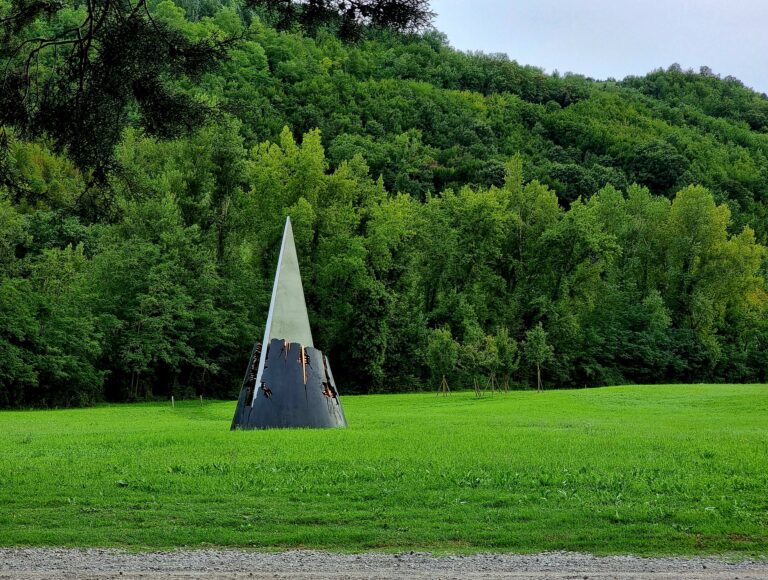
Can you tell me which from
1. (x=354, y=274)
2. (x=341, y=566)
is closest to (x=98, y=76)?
(x=341, y=566)

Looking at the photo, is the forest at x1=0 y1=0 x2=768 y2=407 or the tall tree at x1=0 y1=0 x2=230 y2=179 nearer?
the tall tree at x1=0 y1=0 x2=230 y2=179

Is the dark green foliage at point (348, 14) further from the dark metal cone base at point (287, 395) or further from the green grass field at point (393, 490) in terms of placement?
the dark metal cone base at point (287, 395)

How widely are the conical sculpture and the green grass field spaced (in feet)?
4.16

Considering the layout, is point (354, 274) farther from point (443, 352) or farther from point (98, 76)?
point (98, 76)

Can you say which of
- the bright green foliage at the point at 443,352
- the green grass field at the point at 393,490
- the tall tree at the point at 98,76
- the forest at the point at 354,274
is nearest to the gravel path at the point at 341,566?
the green grass field at the point at 393,490

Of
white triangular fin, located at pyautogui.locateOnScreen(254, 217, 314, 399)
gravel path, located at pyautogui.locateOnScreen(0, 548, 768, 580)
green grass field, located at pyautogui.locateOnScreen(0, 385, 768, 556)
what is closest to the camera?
gravel path, located at pyautogui.locateOnScreen(0, 548, 768, 580)

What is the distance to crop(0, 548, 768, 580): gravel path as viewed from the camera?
7.59 m

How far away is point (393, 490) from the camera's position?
468 inches

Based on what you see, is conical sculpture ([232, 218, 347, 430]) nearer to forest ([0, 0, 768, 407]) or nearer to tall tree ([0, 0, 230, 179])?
forest ([0, 0, 768, 407])

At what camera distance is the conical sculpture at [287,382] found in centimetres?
2128

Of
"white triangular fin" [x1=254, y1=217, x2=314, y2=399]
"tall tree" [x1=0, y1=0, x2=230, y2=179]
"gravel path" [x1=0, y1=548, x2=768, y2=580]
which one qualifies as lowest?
"gravel path" [x1=0, y1=548, x2=768, y2=580]

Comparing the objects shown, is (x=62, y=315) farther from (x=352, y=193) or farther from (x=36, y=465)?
(x=36, y=465)

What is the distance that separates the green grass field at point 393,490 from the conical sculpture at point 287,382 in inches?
49.9

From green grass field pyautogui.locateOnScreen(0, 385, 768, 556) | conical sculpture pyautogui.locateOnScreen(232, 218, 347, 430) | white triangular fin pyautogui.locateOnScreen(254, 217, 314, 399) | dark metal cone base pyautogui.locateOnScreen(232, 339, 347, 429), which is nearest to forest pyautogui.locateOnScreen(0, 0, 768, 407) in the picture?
white triangular fin pyautogui.locateOnScreen(254, 217, 314, 399)
